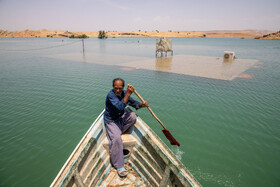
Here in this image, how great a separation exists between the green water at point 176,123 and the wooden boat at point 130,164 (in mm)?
2102

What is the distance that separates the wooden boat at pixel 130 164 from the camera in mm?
3496

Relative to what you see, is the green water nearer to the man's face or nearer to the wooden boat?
the wooden boat

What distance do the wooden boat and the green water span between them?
2.10 meters

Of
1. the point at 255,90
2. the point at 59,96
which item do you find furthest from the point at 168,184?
the point at 255,90

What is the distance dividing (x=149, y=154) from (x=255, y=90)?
1157 centimetres

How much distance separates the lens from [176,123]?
8.02 meters

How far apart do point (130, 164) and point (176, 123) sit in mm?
4044

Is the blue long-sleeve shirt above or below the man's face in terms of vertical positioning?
below

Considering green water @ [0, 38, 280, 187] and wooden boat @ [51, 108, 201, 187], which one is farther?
green water @ [0, 38, 280, 187]

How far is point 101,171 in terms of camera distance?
13.6 feet

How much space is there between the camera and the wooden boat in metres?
3.50

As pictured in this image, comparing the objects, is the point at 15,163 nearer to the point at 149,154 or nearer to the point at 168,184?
the point at 149,154

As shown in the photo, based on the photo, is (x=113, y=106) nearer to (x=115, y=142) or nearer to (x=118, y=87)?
(x=118, y=87)

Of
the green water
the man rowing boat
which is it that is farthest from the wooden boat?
the green water
